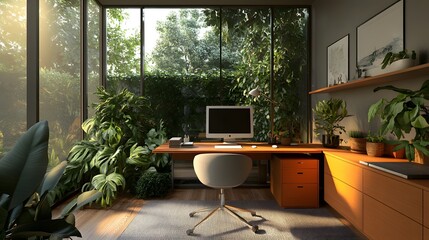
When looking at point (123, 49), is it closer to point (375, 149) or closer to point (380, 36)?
point (380, 36)

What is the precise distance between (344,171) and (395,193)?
799 millimetres

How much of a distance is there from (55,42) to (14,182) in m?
3.32

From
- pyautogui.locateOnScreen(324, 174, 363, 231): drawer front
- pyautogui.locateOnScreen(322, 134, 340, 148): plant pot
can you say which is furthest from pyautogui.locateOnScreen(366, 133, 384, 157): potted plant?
pyautogui.locateOnScreen(322, 134, 340, 148): plant pot

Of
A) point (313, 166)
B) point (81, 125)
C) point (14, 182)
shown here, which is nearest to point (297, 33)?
point (313, 166)

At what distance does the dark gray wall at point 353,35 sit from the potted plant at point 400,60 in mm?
64

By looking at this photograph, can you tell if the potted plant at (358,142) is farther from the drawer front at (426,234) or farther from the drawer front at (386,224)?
the drawer front at (426,234)

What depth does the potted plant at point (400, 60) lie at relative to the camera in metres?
2.21

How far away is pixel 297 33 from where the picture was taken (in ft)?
15.3

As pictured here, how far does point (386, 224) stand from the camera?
1925mm

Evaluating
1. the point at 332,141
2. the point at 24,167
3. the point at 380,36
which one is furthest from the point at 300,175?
the point at 24,167

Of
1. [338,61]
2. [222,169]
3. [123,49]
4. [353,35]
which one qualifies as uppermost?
[123,49]

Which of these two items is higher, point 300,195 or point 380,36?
point 380,36

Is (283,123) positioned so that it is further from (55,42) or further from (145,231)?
(55,42)

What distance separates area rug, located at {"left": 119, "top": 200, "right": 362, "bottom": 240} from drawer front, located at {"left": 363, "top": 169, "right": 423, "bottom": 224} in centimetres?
77
